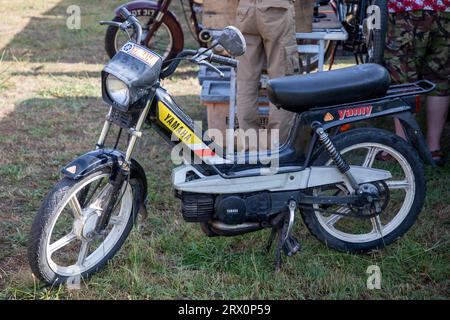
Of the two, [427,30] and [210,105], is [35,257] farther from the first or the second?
[427,30]

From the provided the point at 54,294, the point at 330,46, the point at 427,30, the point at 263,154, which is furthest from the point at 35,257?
the point at 330,46

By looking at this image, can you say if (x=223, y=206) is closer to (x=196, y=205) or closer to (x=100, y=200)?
(x=196, y=205)

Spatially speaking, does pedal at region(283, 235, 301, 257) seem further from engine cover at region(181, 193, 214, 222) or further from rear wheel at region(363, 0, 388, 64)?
rear wheel at region(363, 0, 388, 64)

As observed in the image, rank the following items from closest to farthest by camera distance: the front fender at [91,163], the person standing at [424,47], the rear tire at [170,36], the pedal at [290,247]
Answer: the front fender at [91,163] < the pedal at [290,247] < the person standing at [424,47] < the rear tire at [170,36]

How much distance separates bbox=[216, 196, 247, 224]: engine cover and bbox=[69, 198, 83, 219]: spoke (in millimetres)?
667

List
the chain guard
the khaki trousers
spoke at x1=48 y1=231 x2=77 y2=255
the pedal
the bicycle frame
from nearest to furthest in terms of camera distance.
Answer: spoke at x1=48 y1=231 x2=77 y2=255 → the pedal → the chain guard → the khaki trousers → the bicycle frame

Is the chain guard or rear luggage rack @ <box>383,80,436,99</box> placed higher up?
rear luggage rack @ <box>383,80,436,99</box>

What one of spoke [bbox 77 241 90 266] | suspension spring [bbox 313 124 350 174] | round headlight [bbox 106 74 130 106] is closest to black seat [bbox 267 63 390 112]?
suspension spring [bbox 313 124 350 174]

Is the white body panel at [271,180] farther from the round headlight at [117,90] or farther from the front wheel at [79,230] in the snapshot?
the round headlight at [117,90]

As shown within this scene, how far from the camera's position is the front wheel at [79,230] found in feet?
9.00

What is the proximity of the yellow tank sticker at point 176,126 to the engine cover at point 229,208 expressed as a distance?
0.32 m

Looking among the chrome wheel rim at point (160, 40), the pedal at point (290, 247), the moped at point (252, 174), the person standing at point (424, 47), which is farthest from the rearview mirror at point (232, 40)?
the chrome wheel rim at point (160, 40)

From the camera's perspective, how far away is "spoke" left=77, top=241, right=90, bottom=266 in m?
2.98

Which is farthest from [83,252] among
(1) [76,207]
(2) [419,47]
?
(2) [419,47]
